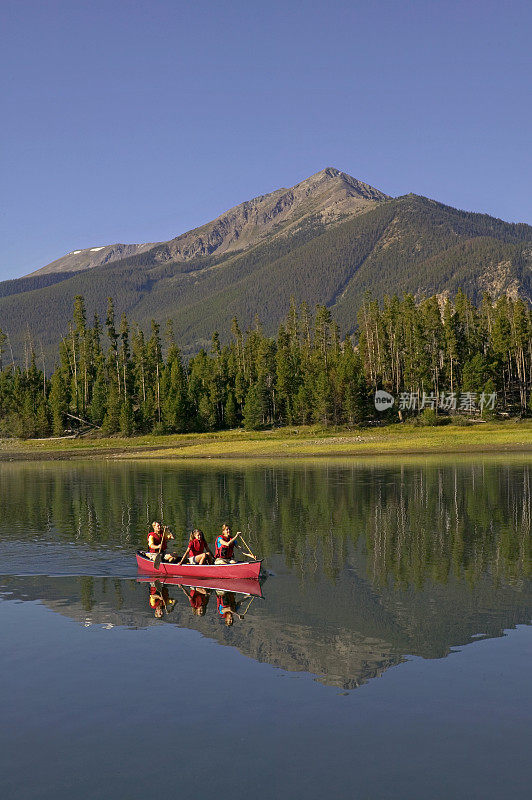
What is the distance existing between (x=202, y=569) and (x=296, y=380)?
11830 cm

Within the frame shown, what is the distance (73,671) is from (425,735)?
9998 millimetres

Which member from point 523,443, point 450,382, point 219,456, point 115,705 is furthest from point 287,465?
point 115,705

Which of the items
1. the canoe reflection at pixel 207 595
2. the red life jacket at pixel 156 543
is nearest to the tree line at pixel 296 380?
the red life jacket at pixel 156 543

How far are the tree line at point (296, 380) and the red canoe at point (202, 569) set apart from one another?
101760mm

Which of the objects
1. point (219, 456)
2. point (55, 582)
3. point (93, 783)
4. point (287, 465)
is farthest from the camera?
point (219, 456)

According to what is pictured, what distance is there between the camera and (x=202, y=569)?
1334 inches

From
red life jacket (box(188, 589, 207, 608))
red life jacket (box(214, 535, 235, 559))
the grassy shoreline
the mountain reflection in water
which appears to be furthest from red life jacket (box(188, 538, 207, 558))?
the grassy shoreline

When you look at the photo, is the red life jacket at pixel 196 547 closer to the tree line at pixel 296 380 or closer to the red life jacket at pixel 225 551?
the red life jacket at pixel 225 551

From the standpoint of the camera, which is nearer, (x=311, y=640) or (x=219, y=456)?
(x=311, y=640)

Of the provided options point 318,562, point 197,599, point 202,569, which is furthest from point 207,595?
point 318,562

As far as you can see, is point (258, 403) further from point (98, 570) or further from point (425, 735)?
point (425, 735)

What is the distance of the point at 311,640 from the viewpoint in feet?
79.5

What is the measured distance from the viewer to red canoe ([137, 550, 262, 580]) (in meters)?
32.7

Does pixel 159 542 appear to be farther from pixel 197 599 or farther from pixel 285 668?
pixel 285 668
